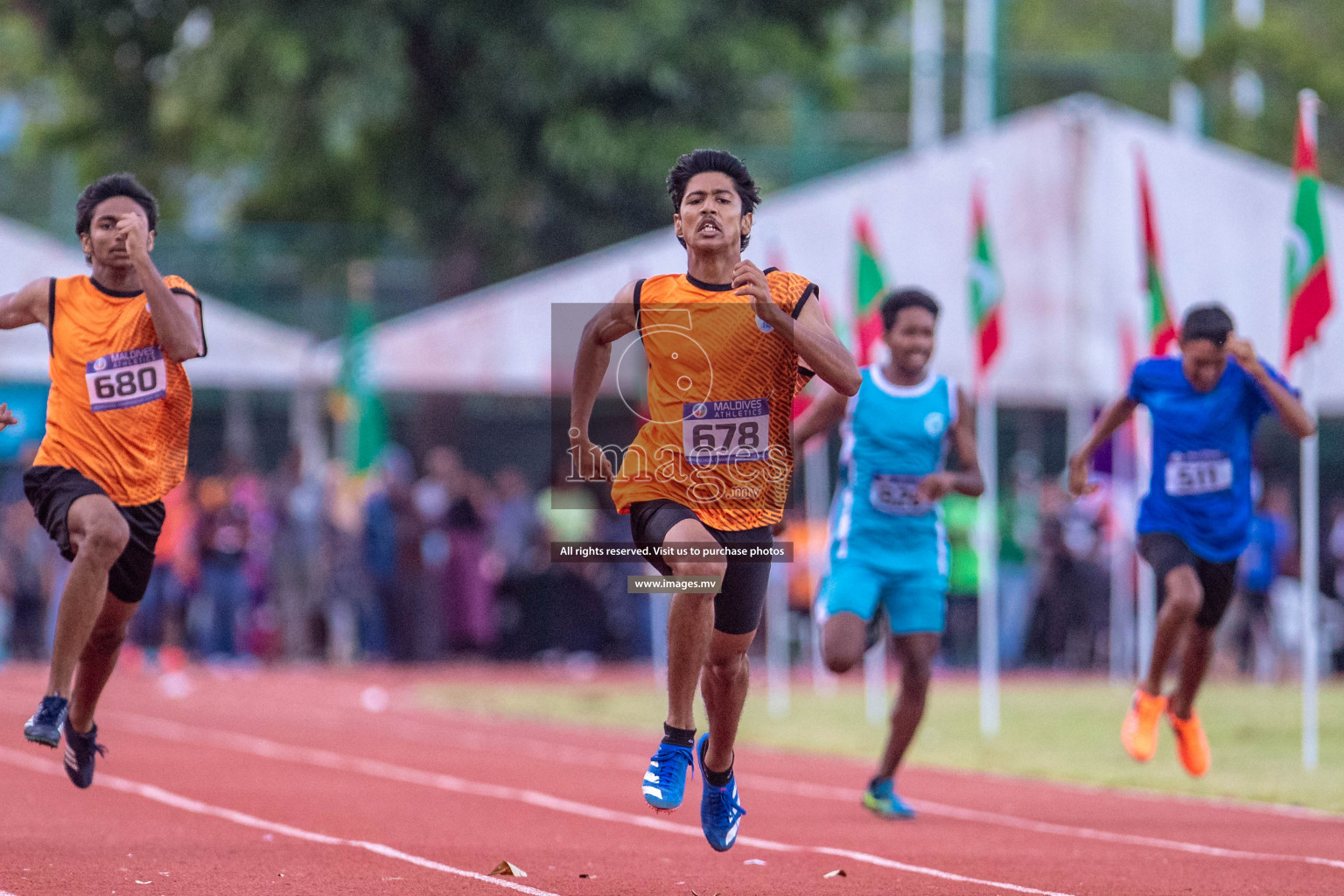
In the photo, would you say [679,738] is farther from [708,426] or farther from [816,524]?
[816,524]

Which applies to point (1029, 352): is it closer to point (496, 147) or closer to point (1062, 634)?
point (1062, 634)

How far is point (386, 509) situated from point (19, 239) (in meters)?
4.74

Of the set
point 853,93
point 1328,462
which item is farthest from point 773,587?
point 853,93

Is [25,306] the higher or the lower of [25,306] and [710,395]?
the higher

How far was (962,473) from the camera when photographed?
9289 millimetres

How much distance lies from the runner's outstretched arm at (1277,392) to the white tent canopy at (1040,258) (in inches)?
418

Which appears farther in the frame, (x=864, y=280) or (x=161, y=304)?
(x=864, y=280)

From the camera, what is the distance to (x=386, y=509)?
2111 cm

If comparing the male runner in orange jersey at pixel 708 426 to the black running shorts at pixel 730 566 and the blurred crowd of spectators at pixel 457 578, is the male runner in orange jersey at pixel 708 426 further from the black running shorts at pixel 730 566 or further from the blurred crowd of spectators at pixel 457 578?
the blurred crowd of spectators at pixel 457 578

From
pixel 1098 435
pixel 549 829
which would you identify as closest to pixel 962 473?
pixel 1098 435

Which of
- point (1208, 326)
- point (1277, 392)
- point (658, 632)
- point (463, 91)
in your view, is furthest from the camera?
point (463, 91)

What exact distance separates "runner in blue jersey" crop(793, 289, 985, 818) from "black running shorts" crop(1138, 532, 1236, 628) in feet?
3.38

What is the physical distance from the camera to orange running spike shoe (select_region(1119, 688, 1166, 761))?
964 cm

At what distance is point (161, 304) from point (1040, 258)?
14.0m
